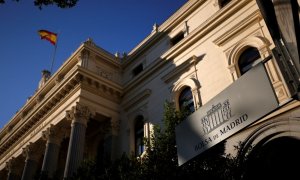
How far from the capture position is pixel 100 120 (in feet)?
59.3

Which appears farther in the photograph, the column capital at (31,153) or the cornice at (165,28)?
the column capital at (31,153)

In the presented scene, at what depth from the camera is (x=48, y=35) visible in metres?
25.4

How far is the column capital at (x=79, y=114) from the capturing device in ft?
52.2

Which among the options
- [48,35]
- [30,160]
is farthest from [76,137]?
[48,35]

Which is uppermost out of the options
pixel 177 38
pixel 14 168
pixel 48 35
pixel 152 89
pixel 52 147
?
pixel 48 35

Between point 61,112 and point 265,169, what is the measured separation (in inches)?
508

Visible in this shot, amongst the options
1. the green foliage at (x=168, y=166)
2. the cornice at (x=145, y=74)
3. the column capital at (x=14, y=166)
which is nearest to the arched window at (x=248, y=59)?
the green foliage at (x=168, y=166)

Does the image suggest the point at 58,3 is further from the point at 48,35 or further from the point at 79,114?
the point at 48,35

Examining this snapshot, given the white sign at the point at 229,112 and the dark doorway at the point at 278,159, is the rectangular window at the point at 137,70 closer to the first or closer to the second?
the dark doorway at the point at 278,159

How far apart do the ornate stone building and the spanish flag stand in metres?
6.01

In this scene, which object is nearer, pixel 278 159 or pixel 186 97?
pixel 278 159

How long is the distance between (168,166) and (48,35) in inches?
845

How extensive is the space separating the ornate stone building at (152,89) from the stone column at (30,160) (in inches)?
2.8

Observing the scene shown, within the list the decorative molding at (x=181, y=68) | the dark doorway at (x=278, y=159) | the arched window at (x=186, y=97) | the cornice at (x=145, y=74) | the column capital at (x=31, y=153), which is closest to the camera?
the dark doorway at (x=278, y=159)
